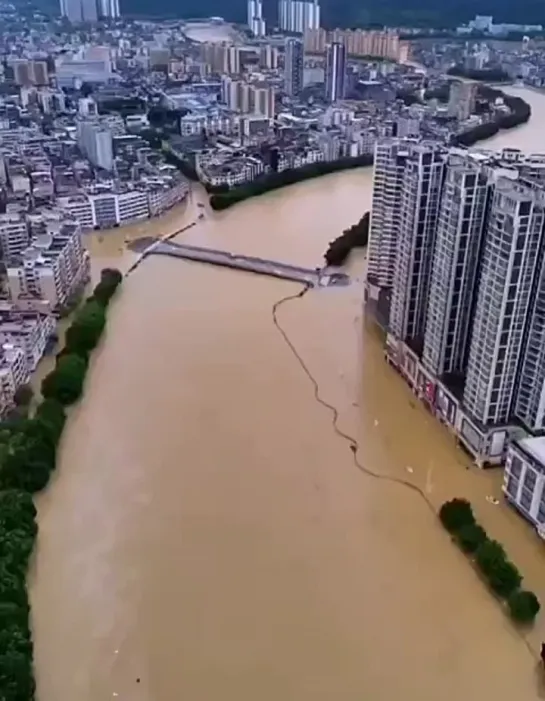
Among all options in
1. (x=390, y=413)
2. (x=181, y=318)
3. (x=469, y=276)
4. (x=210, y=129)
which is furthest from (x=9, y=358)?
(x=210, y=129)

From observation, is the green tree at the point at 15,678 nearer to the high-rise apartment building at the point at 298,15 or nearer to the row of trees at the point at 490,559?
the row of trees at the point at 490,559

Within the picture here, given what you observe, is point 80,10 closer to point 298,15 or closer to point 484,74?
point 298,15

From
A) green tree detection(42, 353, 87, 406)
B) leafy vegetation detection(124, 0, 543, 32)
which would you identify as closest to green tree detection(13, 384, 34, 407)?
green tree detection(42, 353, 87, 406)

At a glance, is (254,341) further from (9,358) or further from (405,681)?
(405,681)

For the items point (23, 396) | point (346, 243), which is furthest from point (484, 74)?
point (23, 396)

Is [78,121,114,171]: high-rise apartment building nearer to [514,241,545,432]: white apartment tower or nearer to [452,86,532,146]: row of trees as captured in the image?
[452,86,532,146]: row of trees

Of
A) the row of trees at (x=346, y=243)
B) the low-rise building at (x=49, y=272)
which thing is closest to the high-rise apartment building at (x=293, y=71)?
the row of trees at (x=346, y=243)
